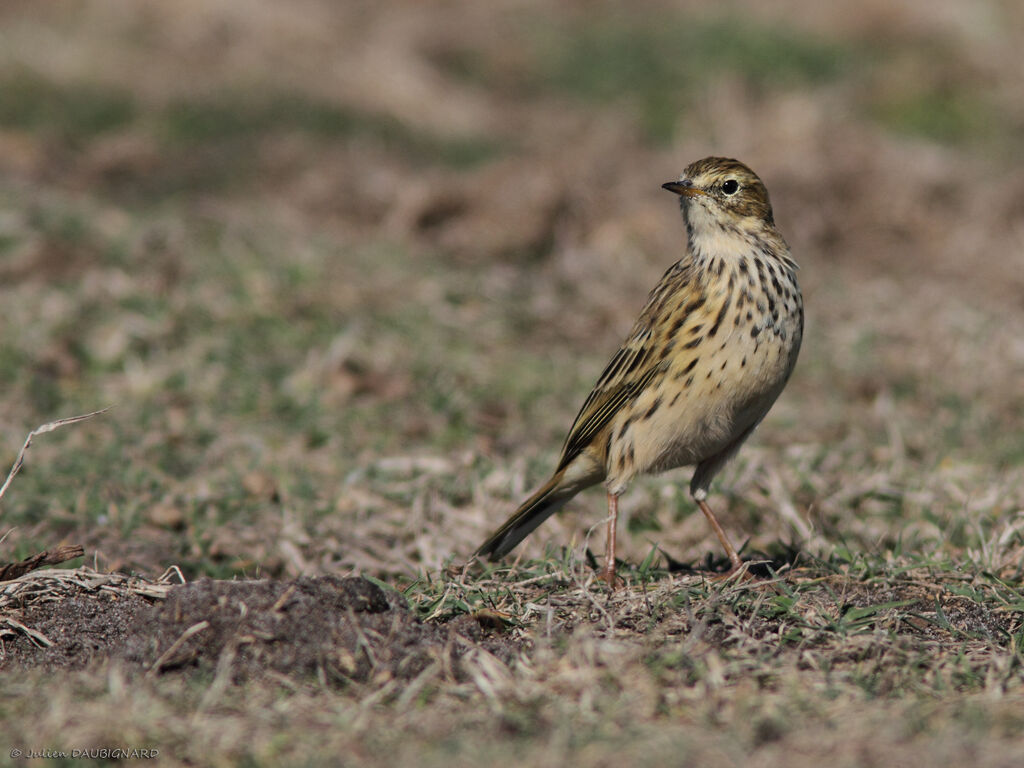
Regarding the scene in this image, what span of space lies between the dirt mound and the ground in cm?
2

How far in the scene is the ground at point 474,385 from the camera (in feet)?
12.9

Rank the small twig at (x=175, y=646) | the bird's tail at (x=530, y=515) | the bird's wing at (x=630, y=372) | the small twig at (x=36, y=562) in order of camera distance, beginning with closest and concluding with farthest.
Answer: the small twig at (x=175, y=646) < the small twig at (x=36, y=562) < the bird's wing at (x=630, y=372) < the bird's tail at (x=530, y=515)

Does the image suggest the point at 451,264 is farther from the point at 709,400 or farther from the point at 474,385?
the point at 709,400

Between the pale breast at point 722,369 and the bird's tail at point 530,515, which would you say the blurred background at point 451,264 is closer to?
the bird's tail at point 530,515

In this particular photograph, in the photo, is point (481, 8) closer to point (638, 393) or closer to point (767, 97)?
point (767, 97)

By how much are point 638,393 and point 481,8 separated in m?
16.9

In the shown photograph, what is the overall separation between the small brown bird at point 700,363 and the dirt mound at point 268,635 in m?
1.11

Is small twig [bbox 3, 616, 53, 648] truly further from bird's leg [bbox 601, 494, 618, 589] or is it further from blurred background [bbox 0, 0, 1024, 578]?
bird's leg [bbox 601, 494, 618, 589]

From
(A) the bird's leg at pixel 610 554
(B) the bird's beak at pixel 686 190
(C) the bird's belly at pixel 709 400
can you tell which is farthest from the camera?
(B) the bird's beak at pixel 686 190

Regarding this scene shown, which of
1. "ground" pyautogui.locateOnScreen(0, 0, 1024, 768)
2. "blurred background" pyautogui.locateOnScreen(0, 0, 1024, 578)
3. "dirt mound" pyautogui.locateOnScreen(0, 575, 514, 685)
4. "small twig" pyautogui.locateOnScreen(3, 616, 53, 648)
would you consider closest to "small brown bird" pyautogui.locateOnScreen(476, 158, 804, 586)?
"ground" pyautogui.locateOnScreen(0, 0, 1024, 768)

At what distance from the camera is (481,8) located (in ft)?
70.1

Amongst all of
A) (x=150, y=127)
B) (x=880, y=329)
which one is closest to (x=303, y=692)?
(x=880, y=329)

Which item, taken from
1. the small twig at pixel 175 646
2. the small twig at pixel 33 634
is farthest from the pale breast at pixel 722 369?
the small twig at pixel 33 634

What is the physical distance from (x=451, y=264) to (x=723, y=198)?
5395mm
